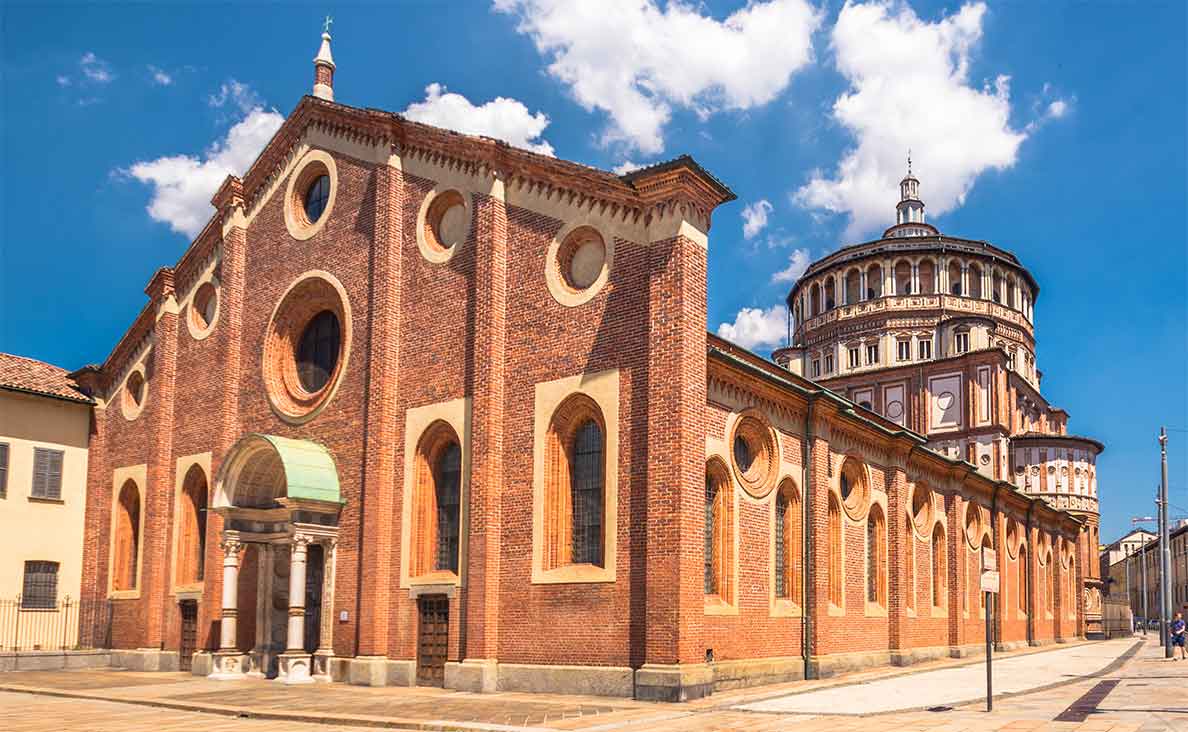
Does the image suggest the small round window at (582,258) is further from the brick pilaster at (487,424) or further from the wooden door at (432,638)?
the wooden door at (432,638)

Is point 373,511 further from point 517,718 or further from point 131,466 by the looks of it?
point 131,466

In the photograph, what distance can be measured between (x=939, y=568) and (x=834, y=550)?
9.61 metres

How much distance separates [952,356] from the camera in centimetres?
5819

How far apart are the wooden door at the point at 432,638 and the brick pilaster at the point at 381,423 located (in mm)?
863

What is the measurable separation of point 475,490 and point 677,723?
7498 mm

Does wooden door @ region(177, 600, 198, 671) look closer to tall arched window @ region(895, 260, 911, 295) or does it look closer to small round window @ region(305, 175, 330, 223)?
small round window @ region(305, 175, 330, 223)

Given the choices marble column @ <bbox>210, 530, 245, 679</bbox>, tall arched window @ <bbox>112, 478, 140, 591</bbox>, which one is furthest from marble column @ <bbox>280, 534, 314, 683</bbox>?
tall arched window @ <bbox>112, 478, 140, 591</bbox>

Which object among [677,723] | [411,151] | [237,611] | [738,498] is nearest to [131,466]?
[237,611]

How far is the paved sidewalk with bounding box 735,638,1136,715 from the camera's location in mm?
17562

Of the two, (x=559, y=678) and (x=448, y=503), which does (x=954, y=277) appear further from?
(x=559, y=678)

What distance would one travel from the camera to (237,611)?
26.0 meters

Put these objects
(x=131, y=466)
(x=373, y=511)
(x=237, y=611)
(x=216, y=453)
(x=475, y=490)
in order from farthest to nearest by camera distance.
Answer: (x=131, y=466) → (x=216, y=453) → (x=237, y=611) → (x=373, y=511) → (x=475, y=490)

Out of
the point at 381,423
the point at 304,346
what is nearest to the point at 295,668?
the point at 381,423

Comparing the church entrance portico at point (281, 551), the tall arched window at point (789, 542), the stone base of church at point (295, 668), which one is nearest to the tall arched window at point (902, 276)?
the tall arched window at point (789, 542)
